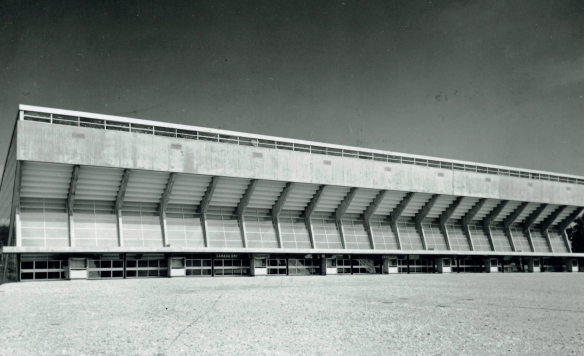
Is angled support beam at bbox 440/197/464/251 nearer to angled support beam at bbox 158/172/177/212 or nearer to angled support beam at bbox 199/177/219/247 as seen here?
angled support beam at bbox 199/177/219/247

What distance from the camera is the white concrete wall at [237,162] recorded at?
34.2 metres

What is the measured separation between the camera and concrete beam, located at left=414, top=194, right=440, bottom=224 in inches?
2036

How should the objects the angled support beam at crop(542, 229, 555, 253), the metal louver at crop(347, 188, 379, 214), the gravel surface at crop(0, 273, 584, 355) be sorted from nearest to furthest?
1. the gravel surface at crop(0, 273, 584, 355)
2. the metal louver at crop(347, 188, 379, 214)
3. the angled support beam at crop(542, 229, 555, 253)

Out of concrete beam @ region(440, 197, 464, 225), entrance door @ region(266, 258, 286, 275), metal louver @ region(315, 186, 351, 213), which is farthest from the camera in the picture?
concrete beam @ region(440, 197, 464, 225)

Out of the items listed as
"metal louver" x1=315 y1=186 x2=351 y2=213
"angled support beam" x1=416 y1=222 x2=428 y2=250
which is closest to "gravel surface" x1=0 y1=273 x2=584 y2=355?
"metal louver" x1=315 y1=186 x2=351 y2=213

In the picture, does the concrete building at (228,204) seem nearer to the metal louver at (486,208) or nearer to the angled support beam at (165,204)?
the angled support beam at (165,204)

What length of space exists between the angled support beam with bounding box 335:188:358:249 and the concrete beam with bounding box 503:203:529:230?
74.3 ft

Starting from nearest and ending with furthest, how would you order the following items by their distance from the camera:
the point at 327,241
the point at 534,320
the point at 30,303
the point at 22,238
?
the point at 534,320
the point at 30,303
the point at 22,238
the point at 327,241

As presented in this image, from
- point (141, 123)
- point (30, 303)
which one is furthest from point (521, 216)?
point (30, 303)

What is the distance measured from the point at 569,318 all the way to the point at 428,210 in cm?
4030

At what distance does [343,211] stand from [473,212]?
16333 mm

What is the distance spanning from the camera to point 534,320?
12398mm

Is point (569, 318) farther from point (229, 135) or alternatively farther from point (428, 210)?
point (428, 210)

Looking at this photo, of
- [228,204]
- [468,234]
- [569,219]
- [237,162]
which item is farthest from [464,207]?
[237,162]
